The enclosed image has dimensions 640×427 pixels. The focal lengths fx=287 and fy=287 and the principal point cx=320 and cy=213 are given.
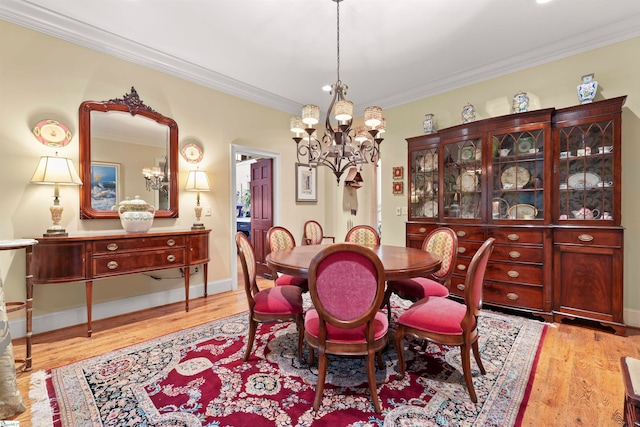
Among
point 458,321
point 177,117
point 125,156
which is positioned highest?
point 177,117

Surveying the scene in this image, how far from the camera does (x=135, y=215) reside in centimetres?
294

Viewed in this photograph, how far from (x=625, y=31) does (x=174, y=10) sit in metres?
4.23

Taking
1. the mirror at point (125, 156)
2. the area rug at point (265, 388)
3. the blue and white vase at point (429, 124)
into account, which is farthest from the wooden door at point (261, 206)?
the area rug at point (265, 388)

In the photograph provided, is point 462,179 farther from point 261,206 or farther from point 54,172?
point 54,172

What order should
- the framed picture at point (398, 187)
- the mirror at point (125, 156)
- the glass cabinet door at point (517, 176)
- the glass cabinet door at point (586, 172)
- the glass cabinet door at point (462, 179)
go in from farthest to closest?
the framed picture at point (398, 187)
the glass cabinet door at point (462, 179)
the glass cabinet door at point (517, 176)
the mirror at point (125, 156)
the glass cabinet door at point (586, 172)

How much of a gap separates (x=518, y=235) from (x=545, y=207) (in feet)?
1.22

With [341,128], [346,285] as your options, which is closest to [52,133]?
[341,128]

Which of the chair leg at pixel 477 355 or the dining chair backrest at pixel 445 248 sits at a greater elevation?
the dining chair backrest at pixel 445 248

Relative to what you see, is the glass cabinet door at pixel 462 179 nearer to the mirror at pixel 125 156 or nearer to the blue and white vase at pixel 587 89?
the blue and white vase at pixel 587 89

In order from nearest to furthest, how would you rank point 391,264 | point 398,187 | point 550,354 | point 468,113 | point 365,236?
point 391,264, point 550,354, point 365,236, point 468,113, point 398,187

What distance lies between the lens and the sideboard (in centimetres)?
241

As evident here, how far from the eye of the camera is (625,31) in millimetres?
2760

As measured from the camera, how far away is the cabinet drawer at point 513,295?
2.94m

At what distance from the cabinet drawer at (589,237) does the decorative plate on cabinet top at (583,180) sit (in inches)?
17.5
